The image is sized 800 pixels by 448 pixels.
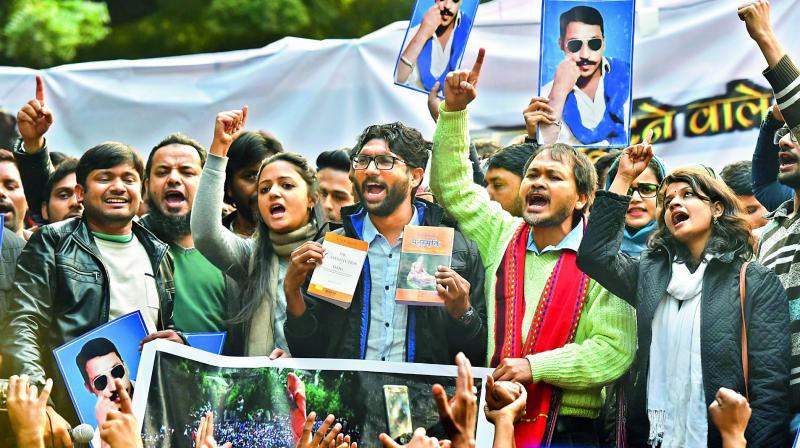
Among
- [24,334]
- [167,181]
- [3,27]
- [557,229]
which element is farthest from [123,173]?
[3,27]

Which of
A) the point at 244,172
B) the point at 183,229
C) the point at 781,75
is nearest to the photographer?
the point at 781,75

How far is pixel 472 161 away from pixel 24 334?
1813 millimetres

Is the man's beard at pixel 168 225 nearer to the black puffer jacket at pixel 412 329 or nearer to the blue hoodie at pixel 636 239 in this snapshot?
the black puffer jacket at pixel 412 329

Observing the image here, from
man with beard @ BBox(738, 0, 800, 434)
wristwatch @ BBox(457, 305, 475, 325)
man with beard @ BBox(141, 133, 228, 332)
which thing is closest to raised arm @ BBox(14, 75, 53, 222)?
man with beard @ BBox(141, 133, 228, 332)

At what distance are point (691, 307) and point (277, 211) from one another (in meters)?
1.62

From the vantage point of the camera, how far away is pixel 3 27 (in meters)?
12.6

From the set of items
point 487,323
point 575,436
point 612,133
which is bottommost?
point 575,436

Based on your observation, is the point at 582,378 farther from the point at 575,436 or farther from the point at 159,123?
the point at 159,123

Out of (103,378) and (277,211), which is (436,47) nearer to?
(277,211)

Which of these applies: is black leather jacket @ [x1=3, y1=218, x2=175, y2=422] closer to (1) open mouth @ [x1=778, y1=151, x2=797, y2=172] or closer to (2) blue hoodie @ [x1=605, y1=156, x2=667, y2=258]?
(2) blue hoodie @ [x1=605, y1=156, x2=667, y2=258]

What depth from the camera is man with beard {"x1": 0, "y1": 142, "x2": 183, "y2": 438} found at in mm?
5598

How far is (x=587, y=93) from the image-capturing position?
224 inches

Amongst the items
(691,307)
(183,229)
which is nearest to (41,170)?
(183,229)

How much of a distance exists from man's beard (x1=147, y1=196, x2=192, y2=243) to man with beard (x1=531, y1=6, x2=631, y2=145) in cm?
150
